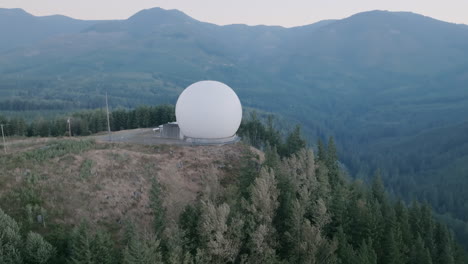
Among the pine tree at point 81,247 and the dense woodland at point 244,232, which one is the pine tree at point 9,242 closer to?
the dense woodland at point 244,232

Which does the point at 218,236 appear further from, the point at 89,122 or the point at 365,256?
the point at 89,122

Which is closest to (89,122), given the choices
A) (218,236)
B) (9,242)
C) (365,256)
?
(9,242)

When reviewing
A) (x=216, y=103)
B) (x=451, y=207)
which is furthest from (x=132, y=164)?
(x=451, y=207)

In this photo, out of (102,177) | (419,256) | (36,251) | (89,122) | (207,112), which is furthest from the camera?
(89,122)

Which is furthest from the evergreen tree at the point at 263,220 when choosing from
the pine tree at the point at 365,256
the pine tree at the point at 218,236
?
the pine tree at the point at 365,256

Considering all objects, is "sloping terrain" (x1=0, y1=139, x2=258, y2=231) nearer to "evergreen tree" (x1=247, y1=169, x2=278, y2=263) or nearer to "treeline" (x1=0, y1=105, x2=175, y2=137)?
"evergreen tree" (x1=247, y1=169, x2=278, y2=263)

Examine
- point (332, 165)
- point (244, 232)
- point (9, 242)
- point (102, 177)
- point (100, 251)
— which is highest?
point (102, 177)

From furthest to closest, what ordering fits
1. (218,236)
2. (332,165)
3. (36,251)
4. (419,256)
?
(332,165) < (419,256) < (218,236) < (36,251)
